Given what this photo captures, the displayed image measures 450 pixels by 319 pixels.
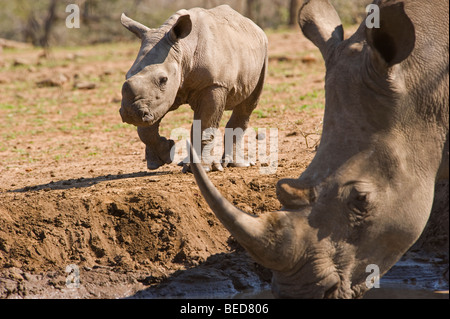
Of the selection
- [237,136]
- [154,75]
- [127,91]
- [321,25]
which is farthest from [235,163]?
[321,25]

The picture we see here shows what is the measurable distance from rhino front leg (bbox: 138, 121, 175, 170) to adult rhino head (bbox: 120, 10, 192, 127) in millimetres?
494

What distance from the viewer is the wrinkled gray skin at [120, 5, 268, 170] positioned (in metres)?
6.49

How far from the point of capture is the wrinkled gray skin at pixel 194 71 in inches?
255

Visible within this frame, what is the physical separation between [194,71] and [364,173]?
3.25 m

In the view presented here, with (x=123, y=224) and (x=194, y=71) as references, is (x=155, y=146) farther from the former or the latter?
(x=123, y=224)

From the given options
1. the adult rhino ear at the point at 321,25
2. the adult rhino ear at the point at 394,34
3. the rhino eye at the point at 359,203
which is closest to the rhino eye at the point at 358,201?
the rhino eye at the point at 359,203

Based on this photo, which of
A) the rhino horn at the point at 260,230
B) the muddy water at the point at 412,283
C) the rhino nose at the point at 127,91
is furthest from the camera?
the rhino nose at the point at 127,91

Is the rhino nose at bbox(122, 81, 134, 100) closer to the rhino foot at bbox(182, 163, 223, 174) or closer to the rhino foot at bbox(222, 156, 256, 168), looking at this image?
the rhino foot at bbox(182, 163, 223, 174)

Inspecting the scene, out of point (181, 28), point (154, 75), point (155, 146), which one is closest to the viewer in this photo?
point (154, 75)

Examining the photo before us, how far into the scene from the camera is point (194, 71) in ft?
22.9

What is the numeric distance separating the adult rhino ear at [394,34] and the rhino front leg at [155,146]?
349 centimetres

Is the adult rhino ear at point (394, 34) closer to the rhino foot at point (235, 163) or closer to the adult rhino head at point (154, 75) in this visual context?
the adult rhino head at point (154, 75)

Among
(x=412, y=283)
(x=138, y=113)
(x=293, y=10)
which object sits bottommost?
(x=412, y=283)

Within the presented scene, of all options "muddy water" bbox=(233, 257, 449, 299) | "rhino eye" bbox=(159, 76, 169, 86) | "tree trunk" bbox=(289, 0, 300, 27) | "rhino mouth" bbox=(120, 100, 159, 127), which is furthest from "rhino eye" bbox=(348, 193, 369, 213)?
"tree trunk" bbox=(289, 0, 300, 27)
